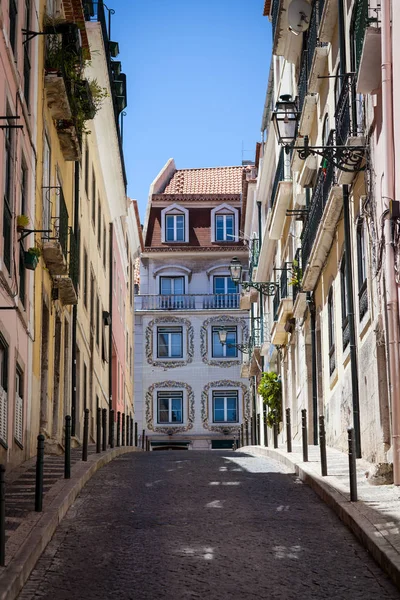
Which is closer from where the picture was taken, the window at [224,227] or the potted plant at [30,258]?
the potted plant at [30,258]

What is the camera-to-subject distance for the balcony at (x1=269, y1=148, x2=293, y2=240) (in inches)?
1178

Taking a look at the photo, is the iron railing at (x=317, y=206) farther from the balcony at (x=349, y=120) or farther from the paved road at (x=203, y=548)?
the paved road at (x=203, y=548)

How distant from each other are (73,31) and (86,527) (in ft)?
37.6

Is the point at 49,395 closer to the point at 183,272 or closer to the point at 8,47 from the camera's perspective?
the point at 8,47

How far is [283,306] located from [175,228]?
1049 inches

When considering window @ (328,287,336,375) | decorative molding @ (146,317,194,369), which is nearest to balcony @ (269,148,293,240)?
window @ (328,287,336,375)

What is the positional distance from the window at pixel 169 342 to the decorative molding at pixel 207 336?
3.47 feet

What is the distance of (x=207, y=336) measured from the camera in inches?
2130

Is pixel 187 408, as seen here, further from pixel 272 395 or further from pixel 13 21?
pixel 13 21

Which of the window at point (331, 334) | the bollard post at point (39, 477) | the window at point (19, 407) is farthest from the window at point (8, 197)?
the window at point (331, 334)

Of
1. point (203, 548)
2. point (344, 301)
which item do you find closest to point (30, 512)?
point (203, 548)

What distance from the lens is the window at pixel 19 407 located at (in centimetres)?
1593

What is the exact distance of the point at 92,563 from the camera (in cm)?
932

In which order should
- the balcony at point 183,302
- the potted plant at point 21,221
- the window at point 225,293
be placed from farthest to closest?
1. the window at point 225,293
2. the balcony at point 183,302
3. the potted plant at point 21,221
